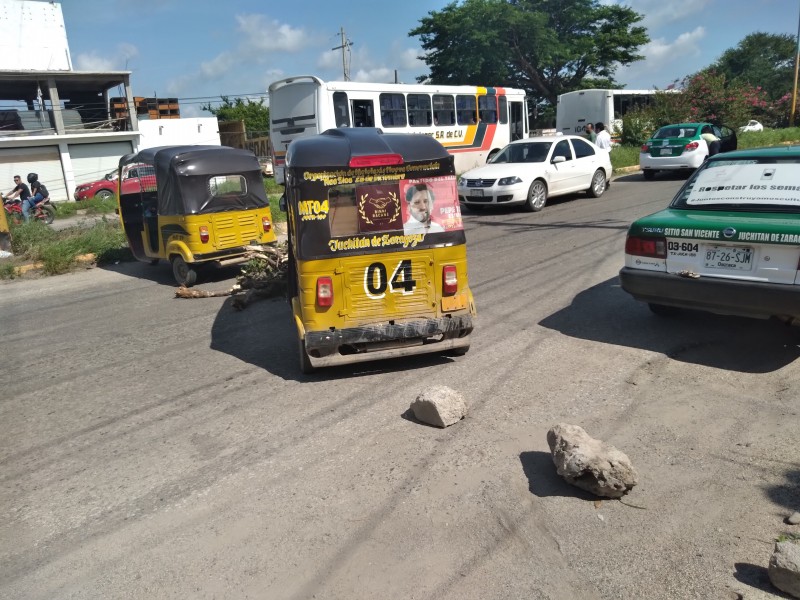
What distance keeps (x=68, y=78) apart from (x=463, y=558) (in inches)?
1430

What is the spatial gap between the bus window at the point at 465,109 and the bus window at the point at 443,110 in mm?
303

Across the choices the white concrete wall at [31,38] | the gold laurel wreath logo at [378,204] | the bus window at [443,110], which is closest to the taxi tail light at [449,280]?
the gold laurel wreath logo at [378,204]

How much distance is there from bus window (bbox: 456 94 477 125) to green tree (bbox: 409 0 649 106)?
707 inches

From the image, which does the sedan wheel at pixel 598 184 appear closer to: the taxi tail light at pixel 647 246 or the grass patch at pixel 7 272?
the taxi tail light at pixel 647 246

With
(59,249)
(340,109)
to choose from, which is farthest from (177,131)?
(59,249)

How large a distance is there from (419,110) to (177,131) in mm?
21143

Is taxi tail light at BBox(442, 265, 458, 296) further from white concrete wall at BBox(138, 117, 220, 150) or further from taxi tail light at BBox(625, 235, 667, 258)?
white concrete wall at BBox(138, 117, 220, 150)

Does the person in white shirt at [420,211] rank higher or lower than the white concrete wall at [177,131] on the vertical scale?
lower

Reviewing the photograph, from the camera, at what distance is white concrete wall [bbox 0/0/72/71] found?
115 feet

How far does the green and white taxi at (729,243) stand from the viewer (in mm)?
5148

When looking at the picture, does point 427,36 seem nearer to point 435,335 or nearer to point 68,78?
point 68,78

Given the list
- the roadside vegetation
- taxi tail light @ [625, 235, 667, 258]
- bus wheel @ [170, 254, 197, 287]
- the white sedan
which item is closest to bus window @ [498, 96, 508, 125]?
the white sedan

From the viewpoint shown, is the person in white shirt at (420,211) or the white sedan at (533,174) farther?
the white sedan at (533,174)

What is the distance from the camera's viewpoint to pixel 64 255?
39.8 feet
